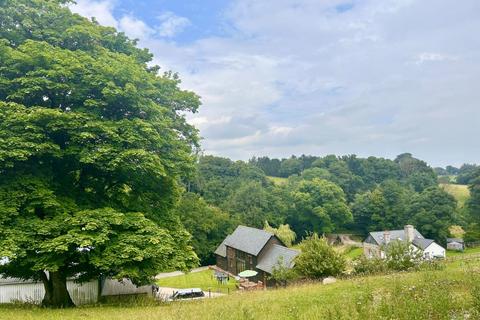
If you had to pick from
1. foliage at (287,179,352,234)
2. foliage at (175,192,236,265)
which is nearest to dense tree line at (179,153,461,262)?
foliage at (287,179,352,234)

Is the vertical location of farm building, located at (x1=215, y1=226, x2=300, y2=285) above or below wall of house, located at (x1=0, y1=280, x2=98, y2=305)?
below

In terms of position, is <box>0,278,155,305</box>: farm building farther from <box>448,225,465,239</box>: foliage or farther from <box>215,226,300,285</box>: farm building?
<box>448,225,465,239</box>: foliage

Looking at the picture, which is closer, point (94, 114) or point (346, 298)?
point (346, 298)

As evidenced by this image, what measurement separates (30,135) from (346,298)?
1197 centimetres

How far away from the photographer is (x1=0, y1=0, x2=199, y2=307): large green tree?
1376cm

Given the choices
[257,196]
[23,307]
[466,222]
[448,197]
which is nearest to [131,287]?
[23,307]

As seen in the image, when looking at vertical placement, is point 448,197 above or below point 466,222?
above

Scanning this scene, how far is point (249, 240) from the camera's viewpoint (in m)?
50.0

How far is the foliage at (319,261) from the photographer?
22219 mm

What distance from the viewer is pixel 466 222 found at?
232 feet

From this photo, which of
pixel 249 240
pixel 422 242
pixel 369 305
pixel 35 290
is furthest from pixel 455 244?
pixel 369 305

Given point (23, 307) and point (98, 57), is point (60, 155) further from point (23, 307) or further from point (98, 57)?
point (23, 307)

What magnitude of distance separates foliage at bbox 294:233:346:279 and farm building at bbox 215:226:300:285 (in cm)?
1555

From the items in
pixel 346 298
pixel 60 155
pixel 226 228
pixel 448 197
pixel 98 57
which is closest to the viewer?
pixel 346 298
